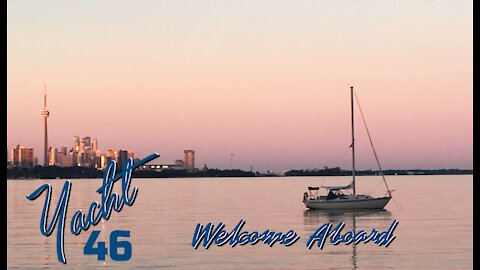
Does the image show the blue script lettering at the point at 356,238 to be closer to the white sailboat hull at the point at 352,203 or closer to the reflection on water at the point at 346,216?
the reflection on water at the point at 346,216

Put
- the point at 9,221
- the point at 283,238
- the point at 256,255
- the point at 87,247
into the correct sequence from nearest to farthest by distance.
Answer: the point at 256,255, the point at 87,247, the point at 283,238, the point at 9,221

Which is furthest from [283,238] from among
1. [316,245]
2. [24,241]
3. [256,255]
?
[24,241]

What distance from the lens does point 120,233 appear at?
60.1 m

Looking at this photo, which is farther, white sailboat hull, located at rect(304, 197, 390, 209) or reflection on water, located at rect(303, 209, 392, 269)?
white sailboat hull, located at rect(304, 197, 390, 209)

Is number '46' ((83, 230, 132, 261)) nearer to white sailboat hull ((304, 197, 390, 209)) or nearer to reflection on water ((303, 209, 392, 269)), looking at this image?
reflection on water ((303, 209, 392, 269))

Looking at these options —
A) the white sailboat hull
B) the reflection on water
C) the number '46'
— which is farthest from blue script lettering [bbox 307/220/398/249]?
the white sailboat hull

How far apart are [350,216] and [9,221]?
32455mm

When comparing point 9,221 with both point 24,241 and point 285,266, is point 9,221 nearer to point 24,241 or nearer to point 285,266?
point 24,241

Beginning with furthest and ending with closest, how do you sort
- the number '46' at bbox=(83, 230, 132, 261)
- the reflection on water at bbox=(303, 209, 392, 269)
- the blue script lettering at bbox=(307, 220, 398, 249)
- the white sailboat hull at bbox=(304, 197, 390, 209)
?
the white sailboat hull at bbox=(304, 197, 390, 209)
the reflection on water at bbox=(303, 209, 392, 269)
the blue script lettering at bbox=(307, 220, 398, 249)
the number '46' at bbox=(83, 230, 132, 261)

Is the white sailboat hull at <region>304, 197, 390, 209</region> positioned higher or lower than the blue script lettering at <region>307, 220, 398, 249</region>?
higher

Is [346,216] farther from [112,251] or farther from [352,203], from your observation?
[112,251]

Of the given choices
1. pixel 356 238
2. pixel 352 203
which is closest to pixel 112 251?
pixel 356 238
